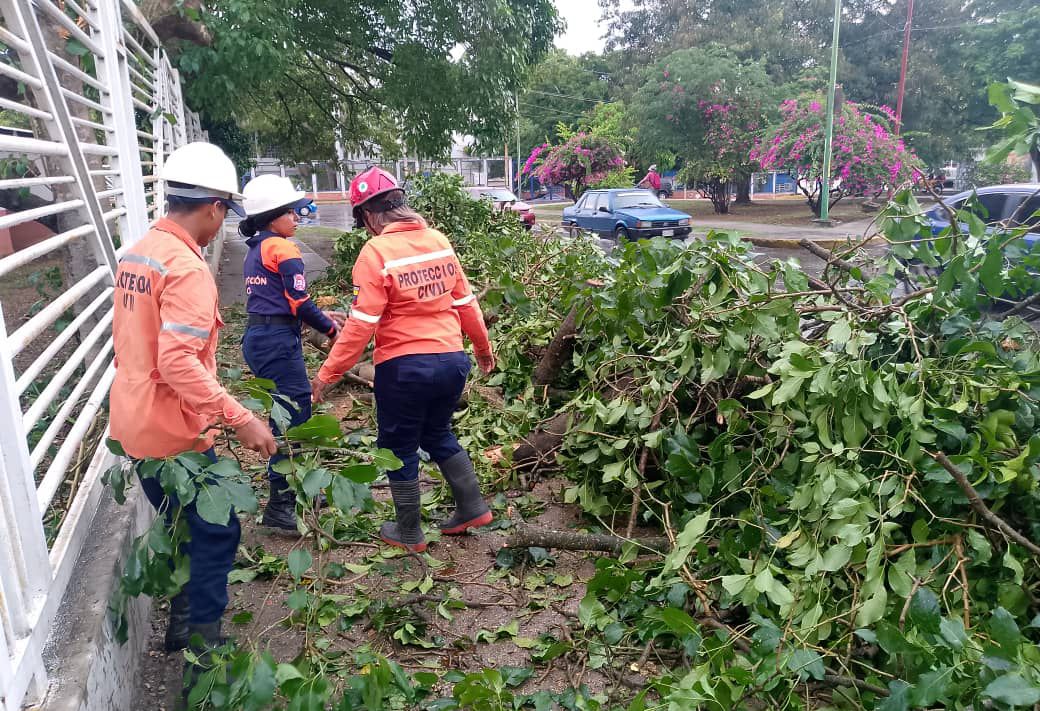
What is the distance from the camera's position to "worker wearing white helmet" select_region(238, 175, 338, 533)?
12.7 ft

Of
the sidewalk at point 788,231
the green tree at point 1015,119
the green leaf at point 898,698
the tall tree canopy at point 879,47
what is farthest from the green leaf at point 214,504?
the tall tree canopy at point 879,47

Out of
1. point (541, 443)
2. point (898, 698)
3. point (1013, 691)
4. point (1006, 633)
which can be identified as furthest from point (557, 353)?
point (1013, 691)

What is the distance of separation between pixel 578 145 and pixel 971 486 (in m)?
29.2

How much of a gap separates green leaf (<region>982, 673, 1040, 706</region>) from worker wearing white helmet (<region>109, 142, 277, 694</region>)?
217 centimetres

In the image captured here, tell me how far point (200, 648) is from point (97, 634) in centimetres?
53

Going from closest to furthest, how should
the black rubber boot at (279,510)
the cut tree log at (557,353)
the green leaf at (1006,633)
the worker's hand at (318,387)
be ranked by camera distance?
the green leaf at (1006,633)
the worker's hand at (318,387)
the black rubber boot at (279,510)
the cut tree log at (557,353)

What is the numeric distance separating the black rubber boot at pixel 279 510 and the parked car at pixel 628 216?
1451 cm

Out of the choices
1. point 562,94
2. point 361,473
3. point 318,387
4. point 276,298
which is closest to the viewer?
point 361,473

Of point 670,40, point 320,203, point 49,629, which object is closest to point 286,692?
point 49,629

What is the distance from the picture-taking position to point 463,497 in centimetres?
397

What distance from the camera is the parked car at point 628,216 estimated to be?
18.3m

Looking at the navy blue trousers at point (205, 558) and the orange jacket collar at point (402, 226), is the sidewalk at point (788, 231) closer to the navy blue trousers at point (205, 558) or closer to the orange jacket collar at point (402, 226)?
the orange jacket collar at point (402, 226)

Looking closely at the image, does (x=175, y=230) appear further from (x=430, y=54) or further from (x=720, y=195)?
(x=720, y=195)

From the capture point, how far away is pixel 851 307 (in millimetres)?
3670
